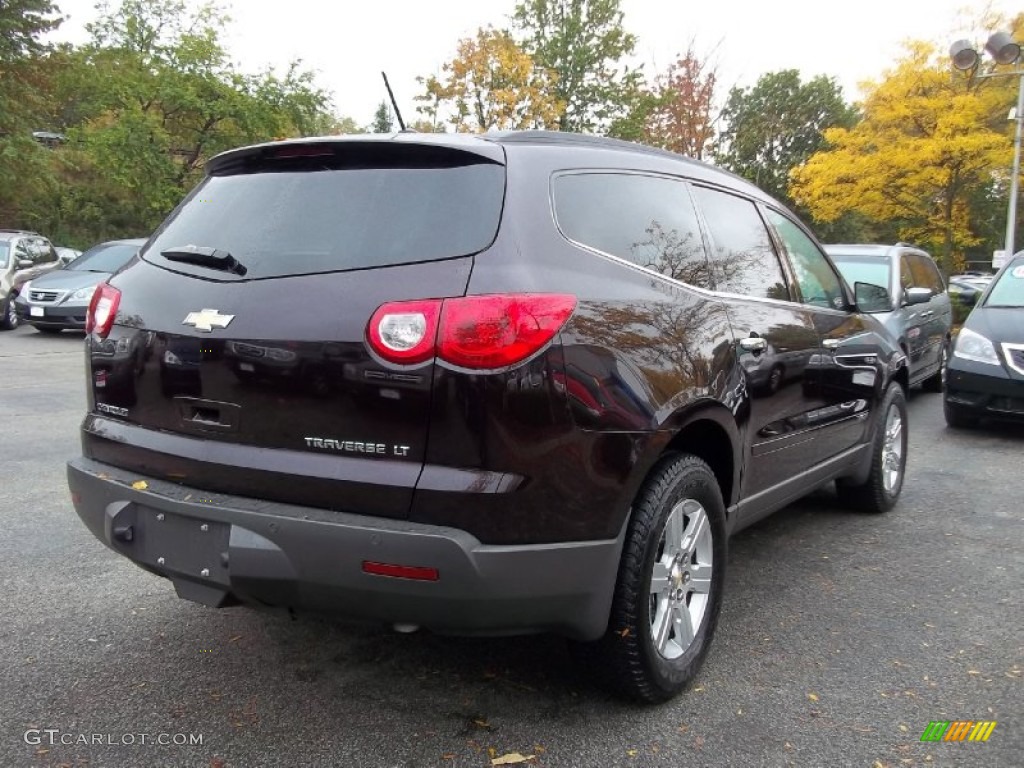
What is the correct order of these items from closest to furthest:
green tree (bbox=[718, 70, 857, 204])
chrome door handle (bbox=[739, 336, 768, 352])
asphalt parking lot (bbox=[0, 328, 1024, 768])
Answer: asphalt parking lot (bbox=[0, 328, 1024, 768]) → chrome door handle (bbox=[739, 336, 768, 352]) → green tree (bbox=[718, 70, 857, 204])

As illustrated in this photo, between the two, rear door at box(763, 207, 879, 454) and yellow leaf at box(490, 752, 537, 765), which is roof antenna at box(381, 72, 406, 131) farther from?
yellow leaf at box(490, 752, 537, 765)

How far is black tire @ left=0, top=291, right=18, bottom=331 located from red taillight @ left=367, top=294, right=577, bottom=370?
14.9 meters

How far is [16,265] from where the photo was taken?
15031 mm

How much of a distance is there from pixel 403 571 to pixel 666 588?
97 cm

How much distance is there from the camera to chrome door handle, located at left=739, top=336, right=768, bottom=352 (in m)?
3.07

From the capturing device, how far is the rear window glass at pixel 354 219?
231 centimetres

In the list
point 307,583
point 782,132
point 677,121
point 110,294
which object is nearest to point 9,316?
point 110,294

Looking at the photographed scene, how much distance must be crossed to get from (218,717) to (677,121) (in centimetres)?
2891

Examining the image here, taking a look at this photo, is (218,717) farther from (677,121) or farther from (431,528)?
(677,121)

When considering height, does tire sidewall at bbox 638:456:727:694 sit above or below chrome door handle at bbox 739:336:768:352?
below

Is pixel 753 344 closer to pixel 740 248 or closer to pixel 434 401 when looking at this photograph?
pixel 740 248

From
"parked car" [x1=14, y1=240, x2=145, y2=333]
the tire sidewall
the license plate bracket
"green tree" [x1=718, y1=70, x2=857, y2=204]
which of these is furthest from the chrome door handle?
"green tree" [x1=718, y1=70, x2=857, y2=204]

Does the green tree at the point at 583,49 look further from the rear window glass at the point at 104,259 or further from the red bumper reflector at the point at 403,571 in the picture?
the red bumper reflector at the point at 403,571

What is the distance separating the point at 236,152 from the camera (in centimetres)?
283
